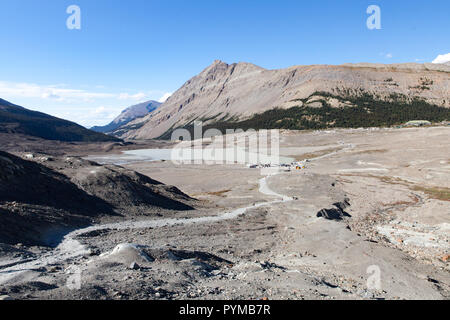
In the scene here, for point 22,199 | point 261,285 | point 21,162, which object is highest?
point 21,162

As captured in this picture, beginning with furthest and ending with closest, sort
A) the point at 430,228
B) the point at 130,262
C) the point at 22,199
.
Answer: the point at 430,228
the point at 22,199
the point at 130,262

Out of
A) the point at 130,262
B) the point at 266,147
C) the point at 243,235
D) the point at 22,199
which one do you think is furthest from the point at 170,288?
the point at 266,147

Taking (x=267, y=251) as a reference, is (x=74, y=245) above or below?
above

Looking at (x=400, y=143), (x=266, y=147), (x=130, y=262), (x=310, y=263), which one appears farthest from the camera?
(x=266, y=147)

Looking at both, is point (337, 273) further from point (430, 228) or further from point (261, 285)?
point (430, 228)

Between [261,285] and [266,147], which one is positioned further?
[266,147]

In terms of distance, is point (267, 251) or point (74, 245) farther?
point (267, 251)

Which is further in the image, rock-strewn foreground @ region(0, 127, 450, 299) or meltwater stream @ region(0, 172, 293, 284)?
meltwater stream @ region(0, 172, 293, 284)

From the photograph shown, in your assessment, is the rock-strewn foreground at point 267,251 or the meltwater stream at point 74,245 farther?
the meltwater stream at point 74,245
